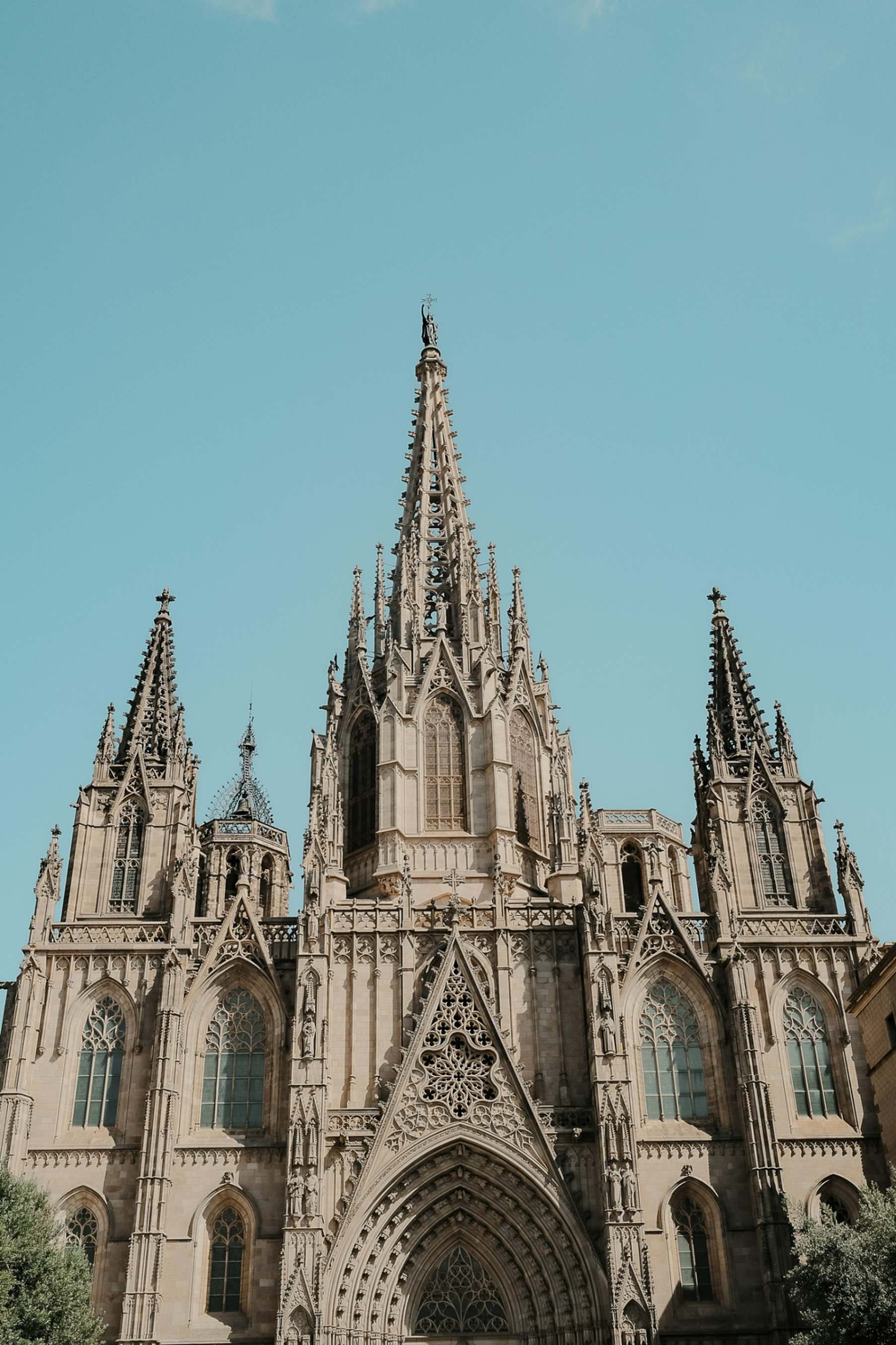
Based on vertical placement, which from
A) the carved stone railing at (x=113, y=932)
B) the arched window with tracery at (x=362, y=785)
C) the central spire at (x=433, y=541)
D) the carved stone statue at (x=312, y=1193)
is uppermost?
the central spire at (x=433, y=541)

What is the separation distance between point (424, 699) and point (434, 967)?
10871mm

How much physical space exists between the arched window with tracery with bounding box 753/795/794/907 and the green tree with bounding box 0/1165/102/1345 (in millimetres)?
23438

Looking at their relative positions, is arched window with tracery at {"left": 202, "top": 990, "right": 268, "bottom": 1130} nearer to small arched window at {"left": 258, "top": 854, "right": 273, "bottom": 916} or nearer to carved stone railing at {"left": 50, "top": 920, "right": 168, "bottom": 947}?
carved stone railing at {"left": 50, "top": 920, "right": 168, "bottom": 947}

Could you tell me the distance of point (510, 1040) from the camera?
38438 mm

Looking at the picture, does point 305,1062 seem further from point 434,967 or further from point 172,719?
point 172,719

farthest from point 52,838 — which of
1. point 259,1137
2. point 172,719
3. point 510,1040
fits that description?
point 510,1040

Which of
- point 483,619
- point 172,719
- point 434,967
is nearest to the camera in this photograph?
point 434,967

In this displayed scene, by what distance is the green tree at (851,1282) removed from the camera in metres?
29.8

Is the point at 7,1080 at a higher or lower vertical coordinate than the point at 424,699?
lower

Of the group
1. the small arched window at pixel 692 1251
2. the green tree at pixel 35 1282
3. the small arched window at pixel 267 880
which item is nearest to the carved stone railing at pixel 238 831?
the small arched window at pixel 267 880

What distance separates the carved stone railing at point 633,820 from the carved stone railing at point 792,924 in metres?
12.0

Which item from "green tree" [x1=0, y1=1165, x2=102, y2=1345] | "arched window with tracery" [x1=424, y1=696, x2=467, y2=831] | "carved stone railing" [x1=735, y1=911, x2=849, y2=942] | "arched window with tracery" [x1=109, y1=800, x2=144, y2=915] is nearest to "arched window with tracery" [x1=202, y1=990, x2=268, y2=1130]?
"arched window with tracery" [x1=109, y1=800, x2=144, y2=915]

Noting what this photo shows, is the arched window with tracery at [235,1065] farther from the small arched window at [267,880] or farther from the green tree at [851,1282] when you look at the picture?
the small arched window at [267,880]

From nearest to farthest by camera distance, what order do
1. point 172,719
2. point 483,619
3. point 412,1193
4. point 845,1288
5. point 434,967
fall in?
point 845,1288, point 412,1193, point 434,967, point 172,719, point 483,619
